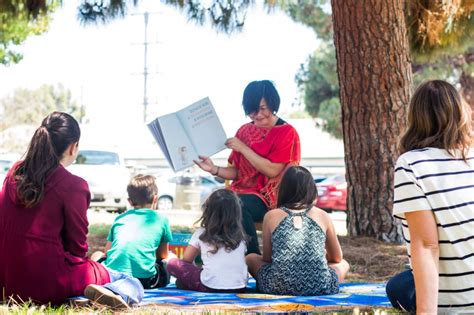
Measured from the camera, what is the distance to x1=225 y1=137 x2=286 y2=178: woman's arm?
497 centimetres

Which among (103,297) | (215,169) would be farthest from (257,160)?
(103,297)

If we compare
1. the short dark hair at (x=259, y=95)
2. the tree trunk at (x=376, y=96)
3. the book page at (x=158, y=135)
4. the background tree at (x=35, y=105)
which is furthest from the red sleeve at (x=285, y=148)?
the background tree at (x=35, y=105)

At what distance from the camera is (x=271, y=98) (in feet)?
16.5

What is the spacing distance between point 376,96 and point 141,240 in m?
3.32

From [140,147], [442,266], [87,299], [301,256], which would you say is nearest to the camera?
[442,266]

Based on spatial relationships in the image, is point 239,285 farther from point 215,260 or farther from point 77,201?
point 77,201

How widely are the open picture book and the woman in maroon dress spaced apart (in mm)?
1279

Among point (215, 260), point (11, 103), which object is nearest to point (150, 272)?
point (215, 260)

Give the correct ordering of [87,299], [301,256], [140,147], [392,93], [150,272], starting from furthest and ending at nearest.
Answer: [140,147] < [392,93] < [150,272] < [301,256] < [87,299]

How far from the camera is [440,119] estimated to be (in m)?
3.14

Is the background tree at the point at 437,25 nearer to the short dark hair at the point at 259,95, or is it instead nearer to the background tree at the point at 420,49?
the background tree at the point at 420,49

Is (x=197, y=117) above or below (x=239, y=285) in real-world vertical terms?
above

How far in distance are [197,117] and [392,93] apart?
271 cm

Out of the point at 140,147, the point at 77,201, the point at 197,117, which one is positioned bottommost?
the point at 140,147
